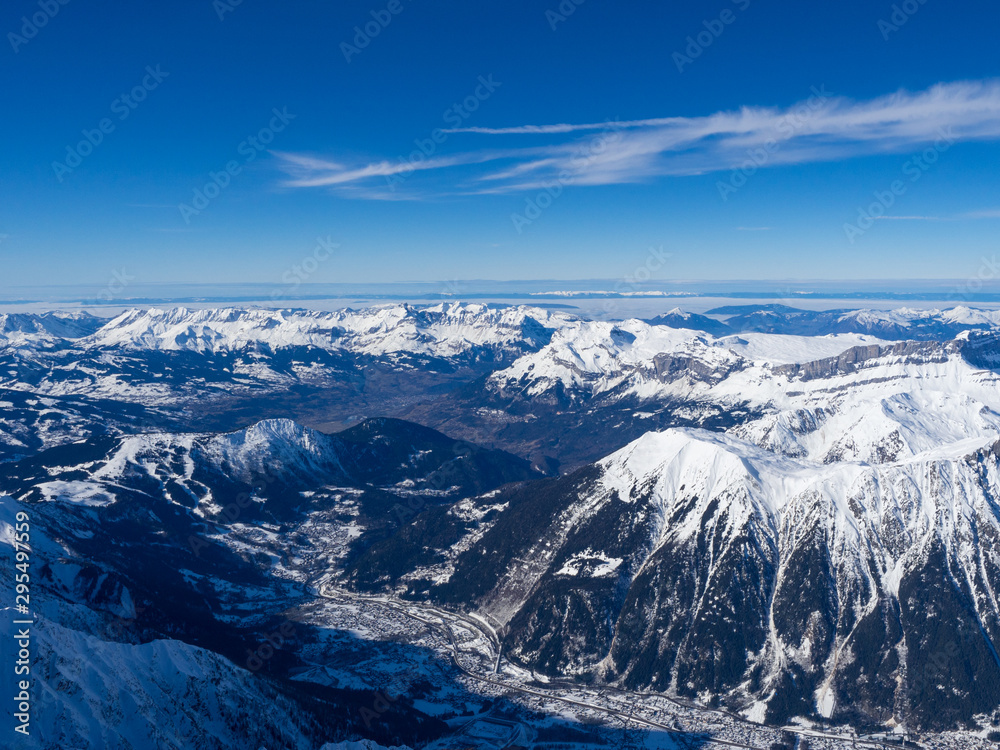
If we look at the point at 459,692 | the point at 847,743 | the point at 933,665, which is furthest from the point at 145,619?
the point at 933,665

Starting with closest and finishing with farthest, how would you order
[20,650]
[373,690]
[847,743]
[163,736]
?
1. [20,650]
2. [163,736]
3. [847,743]
4. [373,690]

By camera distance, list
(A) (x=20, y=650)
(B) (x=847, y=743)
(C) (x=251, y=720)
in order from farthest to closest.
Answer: (B) (x=847, y=743)
(C) (x=251, y=720)
(A) (x=20, y=650)

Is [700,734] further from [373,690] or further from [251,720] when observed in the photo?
[251,720]

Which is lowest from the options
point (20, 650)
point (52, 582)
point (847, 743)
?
point (847, 743)

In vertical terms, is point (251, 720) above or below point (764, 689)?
above

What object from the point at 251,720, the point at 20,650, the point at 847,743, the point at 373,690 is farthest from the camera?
the point at 373,690

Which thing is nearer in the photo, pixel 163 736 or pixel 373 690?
pixel 163 736

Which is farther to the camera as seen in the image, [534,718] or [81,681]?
[534,718]

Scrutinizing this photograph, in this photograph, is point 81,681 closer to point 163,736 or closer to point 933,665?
point 163,736

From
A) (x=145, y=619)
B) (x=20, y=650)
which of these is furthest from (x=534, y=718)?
(x=20, y=650)
